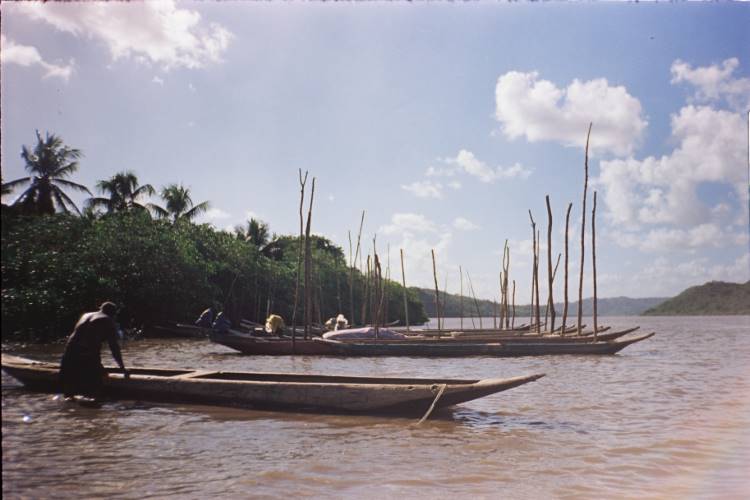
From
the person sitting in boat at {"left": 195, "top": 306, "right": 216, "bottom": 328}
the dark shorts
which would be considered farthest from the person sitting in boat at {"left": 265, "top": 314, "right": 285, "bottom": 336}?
the dark shorts

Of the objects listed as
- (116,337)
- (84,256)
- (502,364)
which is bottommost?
(502,364)

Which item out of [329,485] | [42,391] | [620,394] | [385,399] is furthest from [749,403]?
[42,391]

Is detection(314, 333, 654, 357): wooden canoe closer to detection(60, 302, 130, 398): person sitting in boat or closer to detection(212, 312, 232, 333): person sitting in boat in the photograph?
detection(212, 312, 232, 333): person sitting in boat

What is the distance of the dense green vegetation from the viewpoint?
2.58 metres

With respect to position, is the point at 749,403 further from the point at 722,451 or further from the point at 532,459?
the point at 532,459

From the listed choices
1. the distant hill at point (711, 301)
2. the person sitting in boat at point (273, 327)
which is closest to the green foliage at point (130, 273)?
the person sitting in boat at point (273, 327)

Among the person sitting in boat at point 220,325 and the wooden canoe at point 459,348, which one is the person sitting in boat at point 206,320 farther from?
the wooden canoe at point 459,348

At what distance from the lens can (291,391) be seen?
6004mm

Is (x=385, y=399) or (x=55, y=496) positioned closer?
(x=55, y=496)

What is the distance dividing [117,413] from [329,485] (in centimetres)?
→ 340

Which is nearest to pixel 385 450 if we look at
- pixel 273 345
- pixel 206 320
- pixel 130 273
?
pixel 130 273

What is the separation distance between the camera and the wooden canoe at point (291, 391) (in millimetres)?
5820

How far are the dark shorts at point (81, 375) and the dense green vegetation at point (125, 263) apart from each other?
0.44m

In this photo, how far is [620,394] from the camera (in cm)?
850
